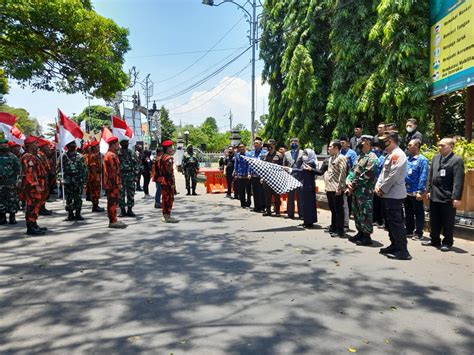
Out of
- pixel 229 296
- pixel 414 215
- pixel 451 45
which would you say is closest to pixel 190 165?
pixel 414 215

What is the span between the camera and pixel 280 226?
8.46 meters

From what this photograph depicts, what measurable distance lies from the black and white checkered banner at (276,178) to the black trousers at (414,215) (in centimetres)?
220

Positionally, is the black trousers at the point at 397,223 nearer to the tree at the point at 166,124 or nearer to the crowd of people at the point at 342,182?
the crowd of people at the point at 342,182

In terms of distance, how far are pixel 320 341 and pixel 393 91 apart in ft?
41.4

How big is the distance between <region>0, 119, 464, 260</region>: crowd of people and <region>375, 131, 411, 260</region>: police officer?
0.5 inches

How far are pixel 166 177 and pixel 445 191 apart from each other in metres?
5.43

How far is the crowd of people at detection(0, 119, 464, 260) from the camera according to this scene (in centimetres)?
591

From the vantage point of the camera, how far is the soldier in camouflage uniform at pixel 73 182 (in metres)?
9.22

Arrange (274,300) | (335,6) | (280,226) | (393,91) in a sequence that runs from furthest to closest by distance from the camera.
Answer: (335,6) → (393,91) → (280,226) → (274,300)

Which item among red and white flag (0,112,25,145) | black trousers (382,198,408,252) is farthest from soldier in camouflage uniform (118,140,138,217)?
black trousers (382,198,408,252)

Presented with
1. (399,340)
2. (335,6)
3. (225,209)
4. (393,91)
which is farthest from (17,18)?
(335,6)

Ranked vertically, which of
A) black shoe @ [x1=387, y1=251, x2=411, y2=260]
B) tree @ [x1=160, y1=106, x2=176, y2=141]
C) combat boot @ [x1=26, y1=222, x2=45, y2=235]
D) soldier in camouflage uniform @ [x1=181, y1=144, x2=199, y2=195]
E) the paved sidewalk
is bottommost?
the paved sidewalk

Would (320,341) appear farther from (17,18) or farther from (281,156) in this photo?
(17,18)

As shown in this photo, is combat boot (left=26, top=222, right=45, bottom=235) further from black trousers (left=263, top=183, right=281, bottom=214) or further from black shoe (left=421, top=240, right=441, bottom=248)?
black shoe (left=421, top=240, right=441, bottom=248)
